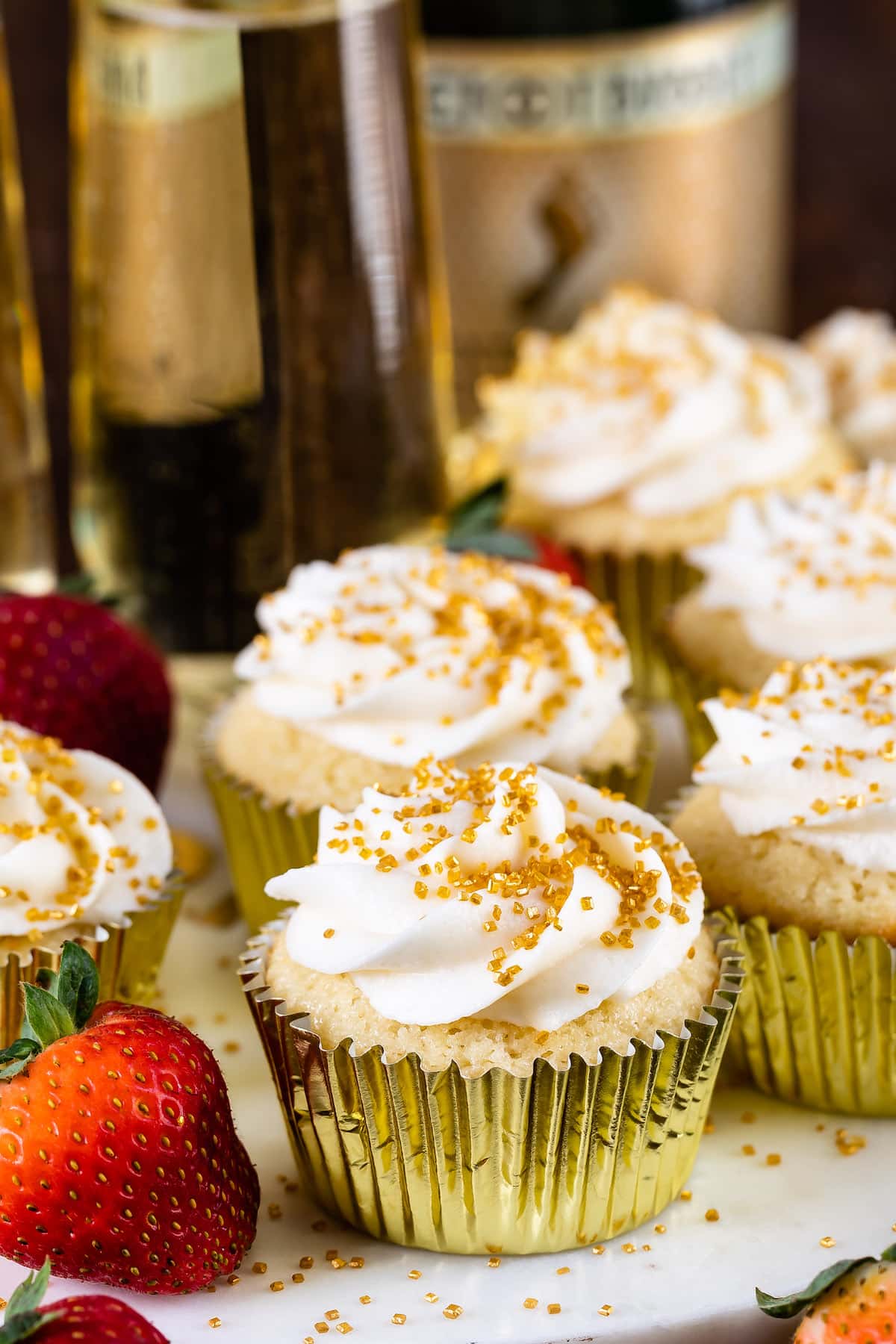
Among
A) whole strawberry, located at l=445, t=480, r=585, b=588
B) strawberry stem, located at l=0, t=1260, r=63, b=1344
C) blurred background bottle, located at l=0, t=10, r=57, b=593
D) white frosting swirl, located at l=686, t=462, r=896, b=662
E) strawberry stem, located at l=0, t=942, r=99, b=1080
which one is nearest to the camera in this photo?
strawberry stem, located at l=0, t=1260, r=63, b=1344

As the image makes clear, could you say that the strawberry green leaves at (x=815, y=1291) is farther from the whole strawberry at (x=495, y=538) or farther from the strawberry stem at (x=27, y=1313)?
the whole strawberry at (x=495, y=538)

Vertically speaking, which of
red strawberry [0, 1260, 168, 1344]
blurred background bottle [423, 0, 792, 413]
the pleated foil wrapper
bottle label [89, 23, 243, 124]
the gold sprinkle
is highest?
bottle label [89, 23, 243, 124]

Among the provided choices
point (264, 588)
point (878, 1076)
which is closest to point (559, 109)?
point (264, 588)

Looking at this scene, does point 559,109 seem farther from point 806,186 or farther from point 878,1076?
point 878,1076

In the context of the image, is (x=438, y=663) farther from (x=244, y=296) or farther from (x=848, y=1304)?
(x=848, y=1304)

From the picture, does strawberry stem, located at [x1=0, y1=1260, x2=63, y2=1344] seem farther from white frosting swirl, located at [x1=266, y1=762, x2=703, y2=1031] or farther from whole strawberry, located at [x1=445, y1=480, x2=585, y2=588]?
whole strawberry, located at [x1=445, y1=480, x2=585, y2=588]

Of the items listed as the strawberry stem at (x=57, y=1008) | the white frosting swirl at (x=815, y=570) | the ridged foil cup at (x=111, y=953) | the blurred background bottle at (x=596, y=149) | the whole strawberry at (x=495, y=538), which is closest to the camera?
the strawberry stem at (x=57, y=1008)

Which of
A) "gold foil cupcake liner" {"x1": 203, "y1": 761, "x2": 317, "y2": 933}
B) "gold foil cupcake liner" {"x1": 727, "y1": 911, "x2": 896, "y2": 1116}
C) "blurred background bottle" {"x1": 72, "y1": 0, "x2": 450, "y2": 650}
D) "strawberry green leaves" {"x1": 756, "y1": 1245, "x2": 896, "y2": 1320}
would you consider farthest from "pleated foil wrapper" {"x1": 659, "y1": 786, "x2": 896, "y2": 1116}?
"blurred background bottle" {"x1": 72, "y1": 0, "x2": 450, "y2": 650}

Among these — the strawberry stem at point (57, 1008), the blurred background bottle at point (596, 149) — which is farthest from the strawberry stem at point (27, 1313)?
the blurred background bottle at point (596, 149)
